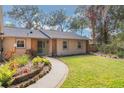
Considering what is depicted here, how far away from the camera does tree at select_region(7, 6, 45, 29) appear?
36.1 m

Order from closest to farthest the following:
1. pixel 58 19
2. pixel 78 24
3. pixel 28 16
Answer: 1. pixel 78 24
2. pixel 28 16
3. pixel 58 19

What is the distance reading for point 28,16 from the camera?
37062 millimetres

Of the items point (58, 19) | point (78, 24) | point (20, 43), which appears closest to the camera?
point (20, 43)

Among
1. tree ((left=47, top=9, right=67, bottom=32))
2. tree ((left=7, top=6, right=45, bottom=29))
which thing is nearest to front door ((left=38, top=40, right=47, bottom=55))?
tree ((left=7, top=6, right=45, bottom=29))

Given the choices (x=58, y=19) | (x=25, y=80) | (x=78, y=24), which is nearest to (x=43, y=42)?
(x=78, y=24)

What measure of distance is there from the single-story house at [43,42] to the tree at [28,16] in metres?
A: 11.0

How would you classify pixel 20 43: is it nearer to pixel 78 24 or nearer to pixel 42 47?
pixel 42 47

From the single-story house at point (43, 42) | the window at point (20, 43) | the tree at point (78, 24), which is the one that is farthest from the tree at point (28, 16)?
the window at point (20, 43)

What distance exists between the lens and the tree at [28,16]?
119 feet

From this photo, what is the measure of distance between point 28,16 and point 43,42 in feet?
45.1

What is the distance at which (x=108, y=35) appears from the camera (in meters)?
29.3

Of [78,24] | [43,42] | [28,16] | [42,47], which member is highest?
[28,16]

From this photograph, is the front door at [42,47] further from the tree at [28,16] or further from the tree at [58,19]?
the tree at [58,19]

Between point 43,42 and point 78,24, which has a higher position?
point 78,24
